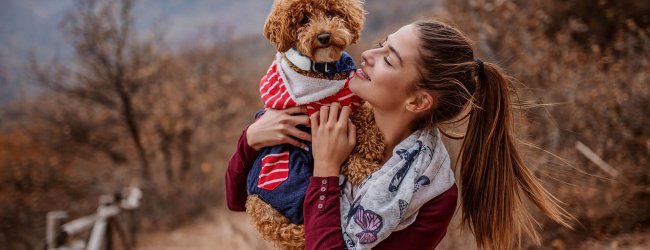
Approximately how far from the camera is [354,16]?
2.06 metres

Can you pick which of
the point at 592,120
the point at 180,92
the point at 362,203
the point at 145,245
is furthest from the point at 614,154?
the point at 180,92

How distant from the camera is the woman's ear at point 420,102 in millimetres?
1990

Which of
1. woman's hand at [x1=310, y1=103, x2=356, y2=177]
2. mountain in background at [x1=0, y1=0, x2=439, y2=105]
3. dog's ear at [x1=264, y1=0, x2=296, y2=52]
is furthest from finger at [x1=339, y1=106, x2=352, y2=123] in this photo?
mountain in background at [x1=0, y1=0, x2=439, y2=105]

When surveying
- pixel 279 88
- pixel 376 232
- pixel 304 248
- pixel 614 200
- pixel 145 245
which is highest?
pixel 279 88

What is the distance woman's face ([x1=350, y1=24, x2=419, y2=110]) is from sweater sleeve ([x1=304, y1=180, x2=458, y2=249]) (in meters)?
0.36

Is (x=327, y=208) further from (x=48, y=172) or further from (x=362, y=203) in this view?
(x=48, y=172)

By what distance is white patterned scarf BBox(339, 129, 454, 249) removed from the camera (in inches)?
71.9

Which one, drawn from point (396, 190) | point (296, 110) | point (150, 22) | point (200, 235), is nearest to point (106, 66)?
point (150, 22)

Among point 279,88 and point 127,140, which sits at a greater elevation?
point 279,88

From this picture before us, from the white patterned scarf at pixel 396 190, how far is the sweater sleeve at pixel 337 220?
0.03 metres

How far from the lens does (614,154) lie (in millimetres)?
5770

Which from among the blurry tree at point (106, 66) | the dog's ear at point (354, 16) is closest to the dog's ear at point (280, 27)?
the dog's ear at point (354, 16)

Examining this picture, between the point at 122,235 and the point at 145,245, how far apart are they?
3.60 meters

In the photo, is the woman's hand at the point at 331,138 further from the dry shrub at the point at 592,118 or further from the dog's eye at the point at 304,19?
the dry shrub at the point at 592,118
